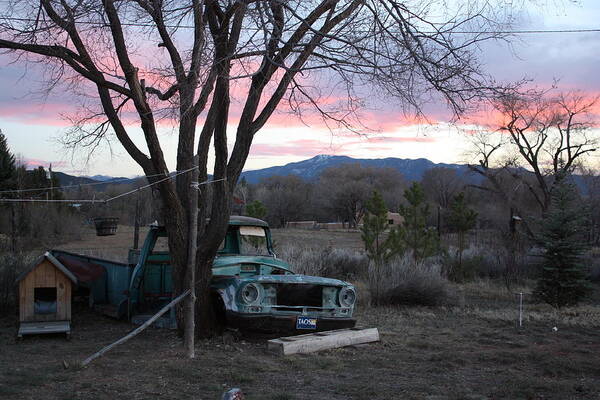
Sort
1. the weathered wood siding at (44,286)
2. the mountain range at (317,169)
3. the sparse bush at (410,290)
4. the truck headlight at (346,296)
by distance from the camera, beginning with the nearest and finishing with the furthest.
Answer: the truck headlight at (346,296), the weathered wood siding at (44,286), the sparse bush at (410,290), the mountain range at (317,169)

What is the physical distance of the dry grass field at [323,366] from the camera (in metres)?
6.06

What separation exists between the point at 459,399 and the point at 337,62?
4.61 meters

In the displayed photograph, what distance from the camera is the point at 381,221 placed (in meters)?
21.8

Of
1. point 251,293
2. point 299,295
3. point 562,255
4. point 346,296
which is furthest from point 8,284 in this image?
point 562,255

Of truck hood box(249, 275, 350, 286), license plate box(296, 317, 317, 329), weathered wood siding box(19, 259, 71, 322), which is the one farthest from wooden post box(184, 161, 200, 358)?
weathered wood siding box(19, 259, 71, 322)

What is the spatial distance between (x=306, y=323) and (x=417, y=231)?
48.1 ft

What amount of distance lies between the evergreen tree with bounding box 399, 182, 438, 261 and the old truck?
12.5 meters

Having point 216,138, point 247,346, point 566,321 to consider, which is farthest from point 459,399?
point 566,321

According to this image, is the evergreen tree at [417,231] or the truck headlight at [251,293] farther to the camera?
the evergreen tree at [417,231]

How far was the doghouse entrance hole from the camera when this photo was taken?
9141 millimetres

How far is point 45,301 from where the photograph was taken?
30.6 feet

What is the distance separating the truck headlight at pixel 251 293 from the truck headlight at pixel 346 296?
1.24 m

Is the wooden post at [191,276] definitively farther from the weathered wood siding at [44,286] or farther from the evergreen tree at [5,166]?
the evergreen tree at [5,166]

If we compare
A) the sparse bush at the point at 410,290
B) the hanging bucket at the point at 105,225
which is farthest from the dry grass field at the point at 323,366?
the hanging bucket at the point at 105,225
